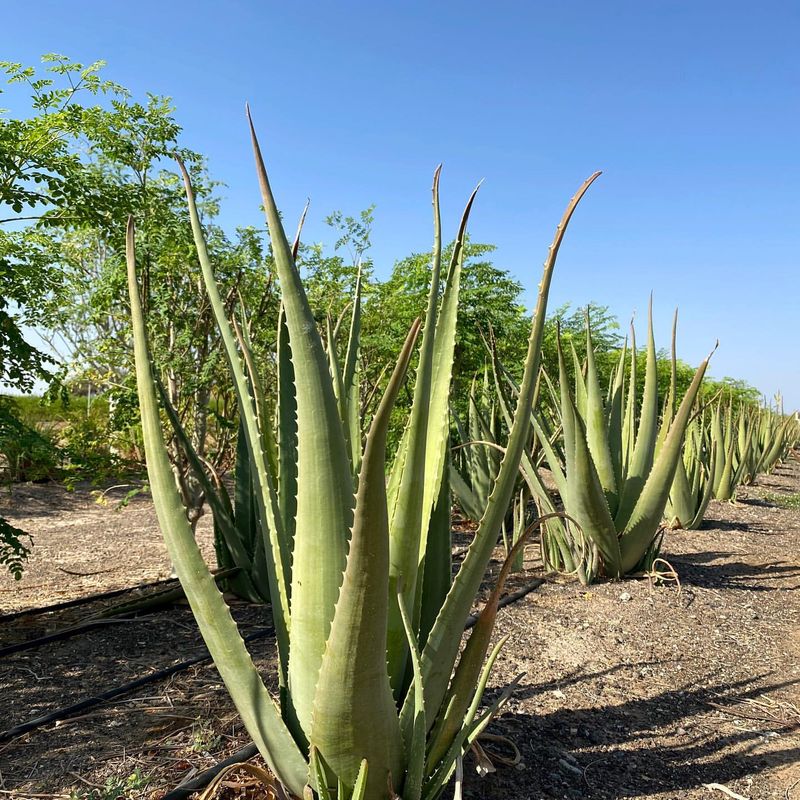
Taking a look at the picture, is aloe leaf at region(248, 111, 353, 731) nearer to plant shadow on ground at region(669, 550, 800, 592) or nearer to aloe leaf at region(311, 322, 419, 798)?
aloe leaf at region(311, 322, 419, 798)

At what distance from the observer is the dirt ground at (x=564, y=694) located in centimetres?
178

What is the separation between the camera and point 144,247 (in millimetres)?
4254

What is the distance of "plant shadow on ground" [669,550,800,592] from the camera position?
401cm

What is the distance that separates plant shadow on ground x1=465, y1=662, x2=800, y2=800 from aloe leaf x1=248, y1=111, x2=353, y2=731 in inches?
29.7

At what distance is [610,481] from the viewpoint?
3.93 m

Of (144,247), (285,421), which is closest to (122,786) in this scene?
(285,421)

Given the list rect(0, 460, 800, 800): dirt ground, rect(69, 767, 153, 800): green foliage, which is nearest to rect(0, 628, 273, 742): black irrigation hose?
rect(0, 460, 800, 800): dirt ground

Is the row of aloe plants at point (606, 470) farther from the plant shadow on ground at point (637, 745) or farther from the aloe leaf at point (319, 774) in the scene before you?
the aloe leaf at point (319, 774)

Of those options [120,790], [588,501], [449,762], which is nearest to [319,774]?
[449,762]

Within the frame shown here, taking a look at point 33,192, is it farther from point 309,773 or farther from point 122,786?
point 309,773

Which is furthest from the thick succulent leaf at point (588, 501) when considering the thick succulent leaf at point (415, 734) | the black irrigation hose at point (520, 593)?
the thick succulent leaf at point (415, 734)

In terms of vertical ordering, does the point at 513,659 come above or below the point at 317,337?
below

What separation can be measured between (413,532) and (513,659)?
1.54 m

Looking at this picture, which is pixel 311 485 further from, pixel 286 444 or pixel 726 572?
pixel 726 572
